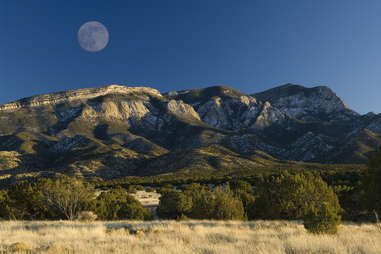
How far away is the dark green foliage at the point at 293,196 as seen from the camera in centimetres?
2631

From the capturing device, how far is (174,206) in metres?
32.8

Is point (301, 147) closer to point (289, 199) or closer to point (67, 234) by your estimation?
point (289, 199)

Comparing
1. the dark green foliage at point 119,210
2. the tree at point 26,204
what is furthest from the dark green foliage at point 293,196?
the tree at point 26,204

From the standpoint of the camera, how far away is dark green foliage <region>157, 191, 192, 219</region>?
33.0 meters

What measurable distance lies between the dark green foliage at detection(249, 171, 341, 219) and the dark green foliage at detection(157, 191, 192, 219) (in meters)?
10.5

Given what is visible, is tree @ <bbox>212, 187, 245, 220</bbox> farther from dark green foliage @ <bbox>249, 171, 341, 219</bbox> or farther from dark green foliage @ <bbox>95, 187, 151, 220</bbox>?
dark green foliage @ <bbox>95, 187, 151, 220</bbox>

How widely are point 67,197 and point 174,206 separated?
13.0m

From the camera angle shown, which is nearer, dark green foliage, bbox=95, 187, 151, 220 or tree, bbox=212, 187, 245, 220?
tree, bbox=212, 187, 245, 220

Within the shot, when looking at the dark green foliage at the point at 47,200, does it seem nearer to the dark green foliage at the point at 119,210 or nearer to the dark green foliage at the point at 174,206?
the dark green foliage at the point at 119,210

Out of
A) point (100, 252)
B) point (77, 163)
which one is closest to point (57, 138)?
point (77, 163)

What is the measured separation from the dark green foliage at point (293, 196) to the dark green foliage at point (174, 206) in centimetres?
1047

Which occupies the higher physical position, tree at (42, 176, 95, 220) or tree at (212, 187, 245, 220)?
tree at (42, 176, 95, 220)

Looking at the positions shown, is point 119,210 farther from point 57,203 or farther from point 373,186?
point 373,186

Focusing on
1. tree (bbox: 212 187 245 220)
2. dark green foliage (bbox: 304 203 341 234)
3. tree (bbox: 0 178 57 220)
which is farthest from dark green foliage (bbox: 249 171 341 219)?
tree (bbox: 0 178 57 220)
